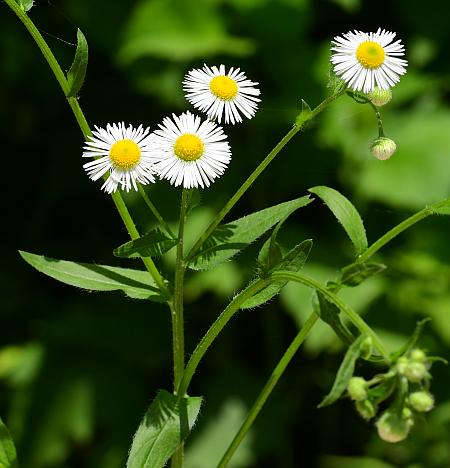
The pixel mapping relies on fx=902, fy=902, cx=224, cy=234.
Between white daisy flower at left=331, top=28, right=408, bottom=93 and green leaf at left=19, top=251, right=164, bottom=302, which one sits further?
green leaf at left=19, top=251, right=164, bottom=302

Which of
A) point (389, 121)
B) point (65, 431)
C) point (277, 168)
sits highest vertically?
point (389, 121)

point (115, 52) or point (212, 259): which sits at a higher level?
point (115, 52)

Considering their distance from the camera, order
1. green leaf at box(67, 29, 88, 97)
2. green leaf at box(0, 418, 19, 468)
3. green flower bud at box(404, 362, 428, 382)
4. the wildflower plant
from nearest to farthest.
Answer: green flower bud at box(404, 362, 428, 382) → the wildflower plant → green leaf at box(67, 29, 88, 97) → green leaf at box(0, 418, 19, 468)

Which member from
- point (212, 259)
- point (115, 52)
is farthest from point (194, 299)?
point (212, 259)

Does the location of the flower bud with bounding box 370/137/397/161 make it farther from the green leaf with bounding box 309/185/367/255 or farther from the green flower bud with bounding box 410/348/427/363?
the green flower bud with bounding box 410/348/427/363

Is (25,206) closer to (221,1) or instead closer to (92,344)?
(92,344)

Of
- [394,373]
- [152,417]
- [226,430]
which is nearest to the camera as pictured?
[394,373]

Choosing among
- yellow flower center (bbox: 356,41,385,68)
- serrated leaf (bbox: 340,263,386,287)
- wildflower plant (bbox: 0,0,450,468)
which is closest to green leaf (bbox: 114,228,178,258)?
wildflower plant (bbox: 0,0,450,468)

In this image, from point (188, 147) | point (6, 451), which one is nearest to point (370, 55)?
point (188, 147)
